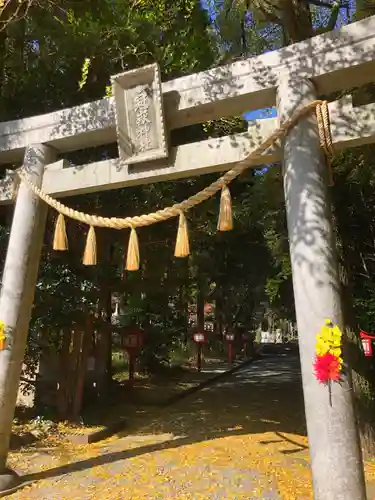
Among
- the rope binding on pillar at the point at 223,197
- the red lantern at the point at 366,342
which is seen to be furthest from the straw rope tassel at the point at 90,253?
the red lantern at the point at 366,342

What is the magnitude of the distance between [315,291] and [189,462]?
3.21 m

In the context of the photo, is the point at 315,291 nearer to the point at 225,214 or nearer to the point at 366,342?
the point at 225,214

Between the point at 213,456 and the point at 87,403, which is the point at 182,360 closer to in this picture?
the point at 87,403

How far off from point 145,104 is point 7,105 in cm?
460

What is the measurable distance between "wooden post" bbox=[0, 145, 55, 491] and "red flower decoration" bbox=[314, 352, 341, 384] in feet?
11.9

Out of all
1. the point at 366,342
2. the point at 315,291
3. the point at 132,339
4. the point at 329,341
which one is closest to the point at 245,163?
the point at 315,291

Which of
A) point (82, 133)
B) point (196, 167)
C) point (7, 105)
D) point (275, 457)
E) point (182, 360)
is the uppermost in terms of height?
point (7, 105)

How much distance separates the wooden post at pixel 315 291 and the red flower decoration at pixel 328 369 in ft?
0.26

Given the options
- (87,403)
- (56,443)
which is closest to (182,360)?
(87,403)

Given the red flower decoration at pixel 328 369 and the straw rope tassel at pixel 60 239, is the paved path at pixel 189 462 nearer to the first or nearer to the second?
the red flower decoration at pixel 328 369

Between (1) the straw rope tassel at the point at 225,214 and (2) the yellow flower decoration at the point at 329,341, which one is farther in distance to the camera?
(1) the straw rope tassel at the point at 225,214

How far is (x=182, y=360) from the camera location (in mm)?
19781

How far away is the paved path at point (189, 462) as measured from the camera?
16.6 ft

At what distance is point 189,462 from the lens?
19.6 feet
